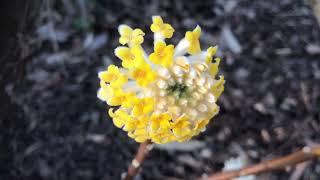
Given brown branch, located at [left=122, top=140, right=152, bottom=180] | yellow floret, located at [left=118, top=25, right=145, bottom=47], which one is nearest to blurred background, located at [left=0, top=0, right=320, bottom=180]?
brown branch, located at [left=122, top=140, right=152, bottom=180]

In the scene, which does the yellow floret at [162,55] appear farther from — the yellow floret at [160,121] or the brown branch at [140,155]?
the brown branch at [140,155]

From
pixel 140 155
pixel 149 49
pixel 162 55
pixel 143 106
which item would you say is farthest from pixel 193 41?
pixel 149 49

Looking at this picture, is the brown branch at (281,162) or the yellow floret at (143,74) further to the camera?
the brown branch at (281,162)

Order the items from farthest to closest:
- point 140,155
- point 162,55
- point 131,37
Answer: point 140,155 < point 131,37 < point 162,55

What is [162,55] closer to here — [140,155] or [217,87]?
[217,87]

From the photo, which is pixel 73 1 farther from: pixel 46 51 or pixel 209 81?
pixel 209 81

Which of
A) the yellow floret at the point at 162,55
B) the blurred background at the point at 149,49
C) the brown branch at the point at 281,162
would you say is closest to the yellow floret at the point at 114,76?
the yellow floret at the point at 162,55
